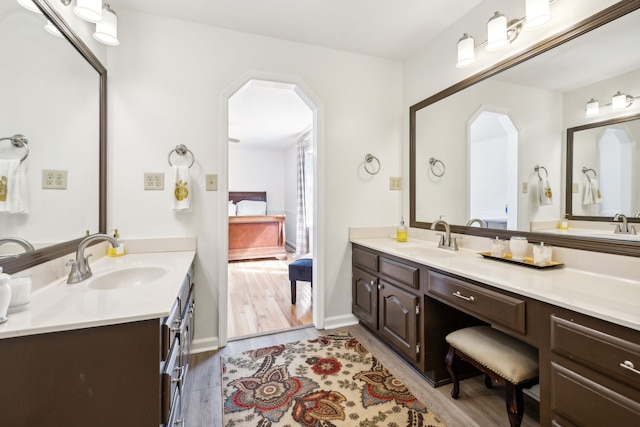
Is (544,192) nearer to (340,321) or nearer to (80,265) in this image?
(340,321)

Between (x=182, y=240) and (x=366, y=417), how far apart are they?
1634 millimetres

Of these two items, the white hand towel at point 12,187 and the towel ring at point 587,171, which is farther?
the towel ring at point 587,171

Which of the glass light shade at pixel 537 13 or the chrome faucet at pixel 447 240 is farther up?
the glass light shade at pixel 537 13

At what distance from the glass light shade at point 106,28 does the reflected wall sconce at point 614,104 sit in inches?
101

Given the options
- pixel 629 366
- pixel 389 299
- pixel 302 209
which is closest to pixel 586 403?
pixel 629 366

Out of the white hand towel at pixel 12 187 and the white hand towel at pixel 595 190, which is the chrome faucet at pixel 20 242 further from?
the white hand towel at pixel 595 190

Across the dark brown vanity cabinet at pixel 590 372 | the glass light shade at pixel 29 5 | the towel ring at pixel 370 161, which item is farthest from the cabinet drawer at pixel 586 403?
the glass light shade at pixel 29 5

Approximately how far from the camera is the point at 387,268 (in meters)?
2.03

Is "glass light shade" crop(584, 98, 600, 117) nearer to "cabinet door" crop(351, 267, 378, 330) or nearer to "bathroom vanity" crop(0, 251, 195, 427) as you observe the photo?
"cabinet door" crop(351, 267, 378, 330)

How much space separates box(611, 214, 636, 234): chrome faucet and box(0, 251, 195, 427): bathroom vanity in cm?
194

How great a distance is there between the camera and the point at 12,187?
109 centimetres

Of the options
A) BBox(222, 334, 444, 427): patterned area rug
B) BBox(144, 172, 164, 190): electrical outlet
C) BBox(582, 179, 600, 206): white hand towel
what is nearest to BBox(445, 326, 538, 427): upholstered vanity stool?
BBox(222, 334, 444, 427): patterned area rug

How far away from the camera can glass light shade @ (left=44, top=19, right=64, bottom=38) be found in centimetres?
129

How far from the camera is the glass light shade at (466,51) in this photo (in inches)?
70.7
